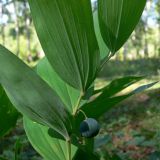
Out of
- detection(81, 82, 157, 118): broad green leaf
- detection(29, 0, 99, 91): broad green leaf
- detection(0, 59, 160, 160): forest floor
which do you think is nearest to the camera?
detection(29, 0, 99, 91): broad green leaf

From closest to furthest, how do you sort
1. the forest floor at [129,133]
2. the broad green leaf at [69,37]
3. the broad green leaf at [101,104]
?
the broad green leaf at [69,37]
the broad green leaf at [101,104]
the forest floor at [129,133]

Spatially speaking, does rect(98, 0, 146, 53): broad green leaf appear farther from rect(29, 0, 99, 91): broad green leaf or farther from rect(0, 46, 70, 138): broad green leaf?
rect(0, 46, 70, 138): broad green leaf

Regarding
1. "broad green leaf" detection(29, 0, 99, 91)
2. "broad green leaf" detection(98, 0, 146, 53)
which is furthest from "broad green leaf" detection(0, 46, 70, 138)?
"broad green leaf" detection(98, 0, 146, 53)

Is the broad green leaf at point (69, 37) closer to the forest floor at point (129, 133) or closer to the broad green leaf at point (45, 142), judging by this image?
the broad green leaf at point (45, 142)

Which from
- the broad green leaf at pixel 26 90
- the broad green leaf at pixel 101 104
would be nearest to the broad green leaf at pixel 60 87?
the broad green leaf at pixel 101 104

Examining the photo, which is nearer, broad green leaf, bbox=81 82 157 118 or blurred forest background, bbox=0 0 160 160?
broad green leaf, bbox=81 82 157 118

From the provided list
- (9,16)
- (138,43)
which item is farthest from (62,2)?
(138,43)

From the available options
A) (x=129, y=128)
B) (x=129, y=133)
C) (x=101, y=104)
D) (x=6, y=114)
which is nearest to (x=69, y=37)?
(x=101, y=104)
